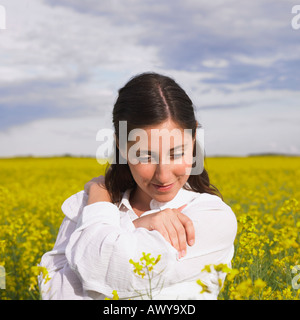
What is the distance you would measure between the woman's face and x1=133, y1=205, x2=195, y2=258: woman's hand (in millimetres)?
211

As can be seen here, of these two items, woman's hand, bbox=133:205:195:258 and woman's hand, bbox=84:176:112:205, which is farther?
woman's hand, bbox=84:176:112:205

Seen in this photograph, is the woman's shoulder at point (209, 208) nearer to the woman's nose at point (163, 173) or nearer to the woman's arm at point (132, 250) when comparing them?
the woman's arm at point (132, 250)

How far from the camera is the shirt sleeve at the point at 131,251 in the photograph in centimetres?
150

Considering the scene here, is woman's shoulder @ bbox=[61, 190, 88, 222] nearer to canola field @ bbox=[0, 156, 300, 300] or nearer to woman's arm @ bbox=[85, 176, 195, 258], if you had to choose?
canola field @ bbox=[0, 156, 300, 300]

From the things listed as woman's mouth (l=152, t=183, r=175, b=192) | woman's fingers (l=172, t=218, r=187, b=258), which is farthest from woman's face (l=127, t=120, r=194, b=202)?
woman's fingers (l=172, t=218, r=187, b=258)

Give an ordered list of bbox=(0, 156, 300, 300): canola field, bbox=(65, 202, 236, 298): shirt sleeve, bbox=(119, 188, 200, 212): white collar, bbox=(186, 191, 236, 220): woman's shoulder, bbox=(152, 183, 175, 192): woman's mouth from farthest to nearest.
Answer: bbox=(0, 156, 300, 300): canola field, bbox=(119, 188, 200, 212): white collar, bbox=(152, 183, 175, 192): woman's mouth, bbox=(186, 191, 236, 220): woman's shoulder, bbox=(65, 202, 236, 298): shirt sleeve

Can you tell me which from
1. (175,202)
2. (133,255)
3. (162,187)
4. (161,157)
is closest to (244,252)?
(175,202)

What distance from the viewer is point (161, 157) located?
5.59ft

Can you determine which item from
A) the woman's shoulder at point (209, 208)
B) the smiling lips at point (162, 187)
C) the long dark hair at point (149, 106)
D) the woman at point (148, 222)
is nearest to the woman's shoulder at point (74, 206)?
the woman at point (148, 222)

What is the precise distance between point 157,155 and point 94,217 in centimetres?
36

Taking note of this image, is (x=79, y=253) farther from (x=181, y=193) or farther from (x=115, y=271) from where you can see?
(x=181, y=193)

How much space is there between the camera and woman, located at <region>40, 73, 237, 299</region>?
1521mm

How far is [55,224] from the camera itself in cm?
470
